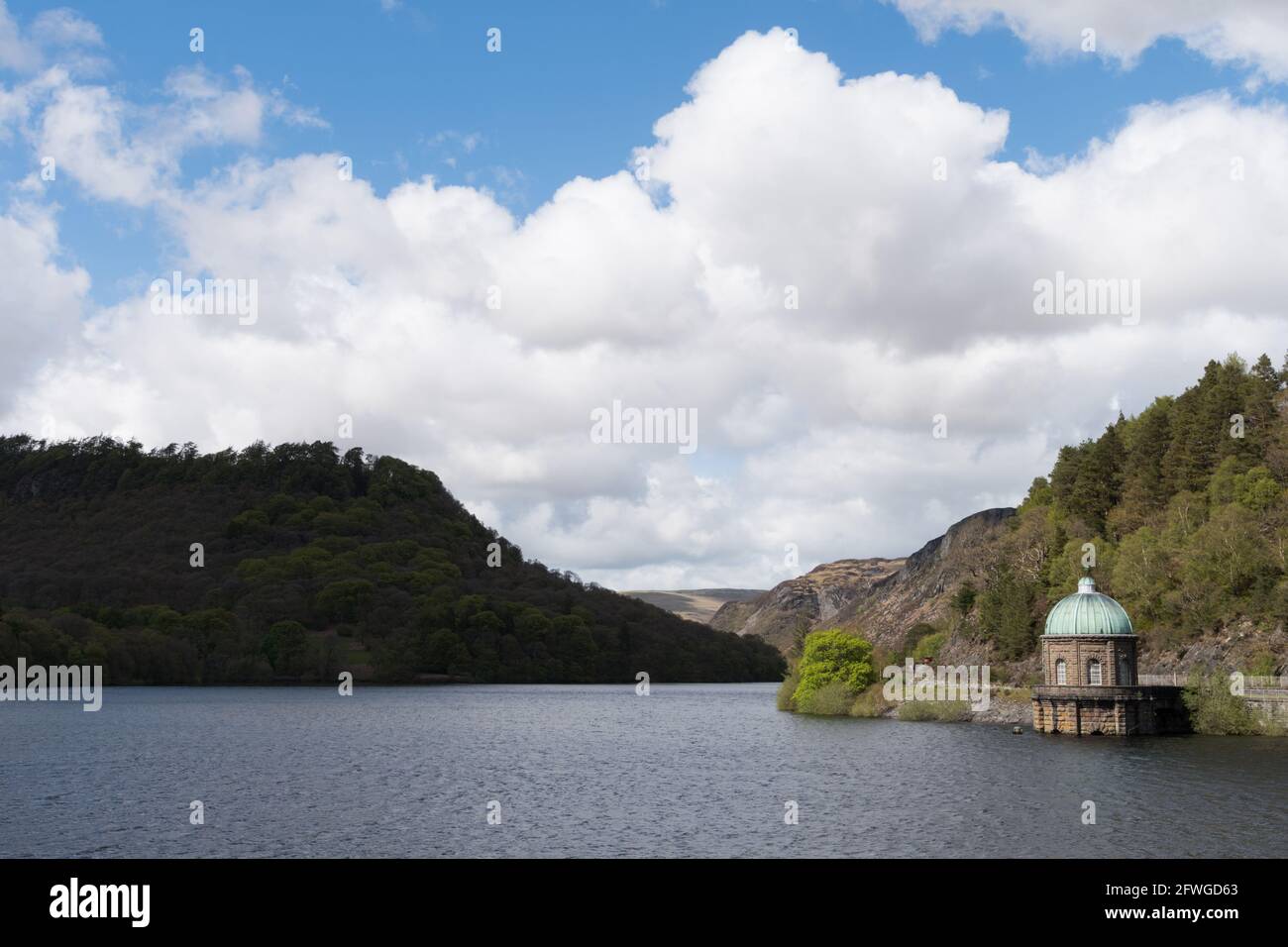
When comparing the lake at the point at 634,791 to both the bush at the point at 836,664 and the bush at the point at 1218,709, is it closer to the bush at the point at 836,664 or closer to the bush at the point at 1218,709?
the bush at the point at 1218,709

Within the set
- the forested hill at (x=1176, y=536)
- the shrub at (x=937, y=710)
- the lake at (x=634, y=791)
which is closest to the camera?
the lake at (x=634, y=791)

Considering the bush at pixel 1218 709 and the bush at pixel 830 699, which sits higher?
the bush at pixel 1218 709

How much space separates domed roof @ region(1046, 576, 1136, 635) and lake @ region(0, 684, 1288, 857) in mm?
9856

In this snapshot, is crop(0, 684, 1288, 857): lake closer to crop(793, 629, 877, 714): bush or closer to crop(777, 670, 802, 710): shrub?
crop(793, 629, 877, 714): bush

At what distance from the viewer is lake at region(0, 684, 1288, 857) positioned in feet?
165

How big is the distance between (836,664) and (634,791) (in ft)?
227

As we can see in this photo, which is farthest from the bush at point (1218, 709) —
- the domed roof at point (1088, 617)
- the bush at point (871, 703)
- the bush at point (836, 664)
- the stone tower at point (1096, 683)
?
the bush at point (836, 664)

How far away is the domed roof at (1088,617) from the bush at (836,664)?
3106 cm

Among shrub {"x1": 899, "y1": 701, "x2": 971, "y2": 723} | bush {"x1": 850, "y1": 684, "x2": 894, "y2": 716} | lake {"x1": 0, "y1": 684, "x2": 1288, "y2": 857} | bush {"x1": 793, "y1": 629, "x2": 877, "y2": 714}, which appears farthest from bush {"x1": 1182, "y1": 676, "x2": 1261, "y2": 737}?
bush {"x1": 793, "y1": 629, "x2": 877, "y2": 714}

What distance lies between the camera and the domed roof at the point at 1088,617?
3991 inches

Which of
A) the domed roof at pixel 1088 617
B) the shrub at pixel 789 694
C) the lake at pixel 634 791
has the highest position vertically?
the domed roof at pixel 1088 617
